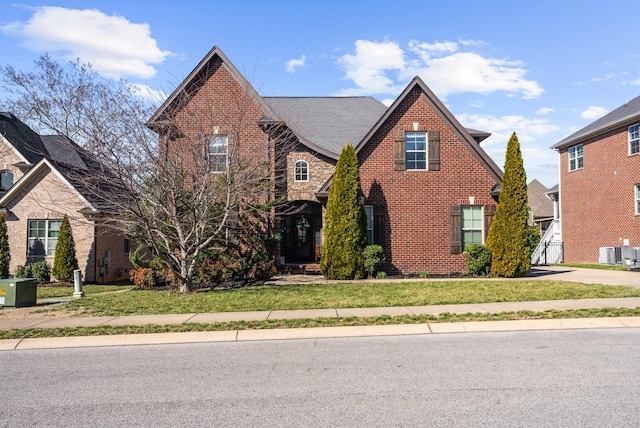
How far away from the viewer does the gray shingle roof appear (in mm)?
21234

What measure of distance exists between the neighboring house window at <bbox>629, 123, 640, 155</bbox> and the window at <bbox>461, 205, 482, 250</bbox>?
11260 mm

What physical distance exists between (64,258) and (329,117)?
12406mm

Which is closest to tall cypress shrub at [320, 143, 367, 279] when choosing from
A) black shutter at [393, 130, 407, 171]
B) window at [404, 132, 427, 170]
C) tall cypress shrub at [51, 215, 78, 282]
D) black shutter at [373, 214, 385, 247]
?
black shutter at [373, 214, 385, 247]

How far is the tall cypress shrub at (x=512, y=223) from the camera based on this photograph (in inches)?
691

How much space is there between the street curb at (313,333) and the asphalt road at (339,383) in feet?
1.16

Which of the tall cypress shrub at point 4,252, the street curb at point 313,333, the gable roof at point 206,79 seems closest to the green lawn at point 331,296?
the street curb at point 313,333

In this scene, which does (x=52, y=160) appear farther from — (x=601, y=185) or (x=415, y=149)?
(x=601, y=185)

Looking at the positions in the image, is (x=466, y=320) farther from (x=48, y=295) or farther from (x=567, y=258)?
(x=567, y=258)

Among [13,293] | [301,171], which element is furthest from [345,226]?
[13,293]

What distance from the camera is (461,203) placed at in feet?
62.5

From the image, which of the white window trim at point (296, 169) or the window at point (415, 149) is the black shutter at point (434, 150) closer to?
the window at point (415, 149)

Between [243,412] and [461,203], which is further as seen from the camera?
[461,203]

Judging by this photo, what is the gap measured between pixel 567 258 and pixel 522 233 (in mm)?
15881

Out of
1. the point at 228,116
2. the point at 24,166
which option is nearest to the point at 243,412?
the point at 228,116
